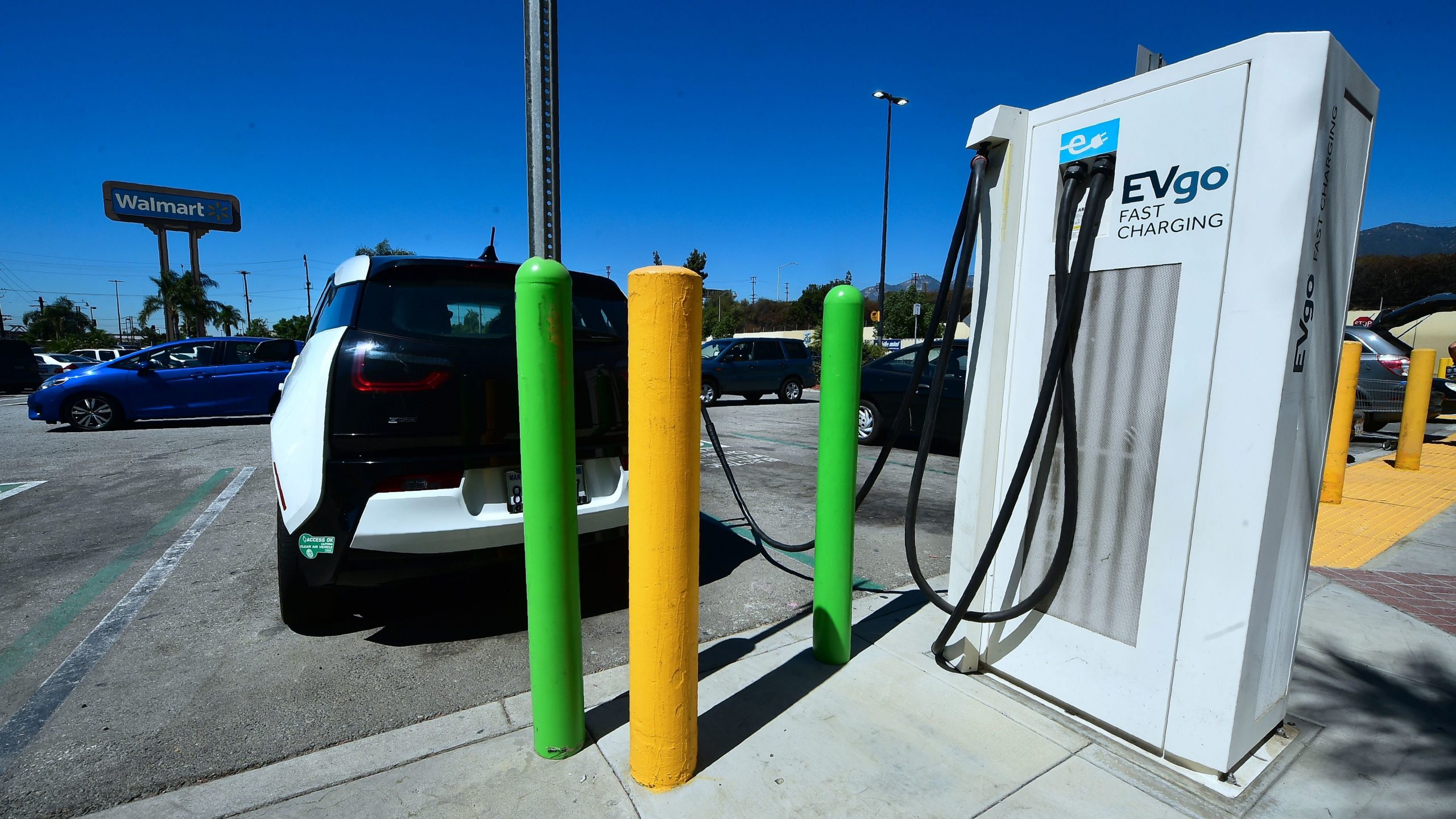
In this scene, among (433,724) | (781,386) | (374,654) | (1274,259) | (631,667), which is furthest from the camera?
(781,386)

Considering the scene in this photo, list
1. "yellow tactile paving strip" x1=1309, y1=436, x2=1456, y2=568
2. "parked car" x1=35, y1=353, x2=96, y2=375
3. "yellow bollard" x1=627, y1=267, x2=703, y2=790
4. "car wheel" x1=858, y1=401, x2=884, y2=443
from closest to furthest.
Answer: "yellow bollard" x1=627, y1=267, x2=703, y2=790 < "yellow tactile paving strip" x1=1309, y1=436, x2=1456, y2=568 < "car wheel" x1=858, y1=401, x2=884, y2=443 < "parked car" x1=35, y1=353, x2=96, y2=375

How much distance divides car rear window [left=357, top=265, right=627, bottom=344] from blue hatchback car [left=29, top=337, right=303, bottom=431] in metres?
8.26

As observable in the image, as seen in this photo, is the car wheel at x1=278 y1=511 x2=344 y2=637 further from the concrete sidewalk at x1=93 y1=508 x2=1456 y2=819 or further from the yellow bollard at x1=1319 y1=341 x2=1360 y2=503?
the yellow bollard at x1=1319 y1=341 x2=1360 y2=503

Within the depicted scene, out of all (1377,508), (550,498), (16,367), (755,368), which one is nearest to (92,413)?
(755,368)

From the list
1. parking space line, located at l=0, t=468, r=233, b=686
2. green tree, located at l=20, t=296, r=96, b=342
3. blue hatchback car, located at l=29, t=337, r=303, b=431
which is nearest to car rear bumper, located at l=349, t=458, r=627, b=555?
parking space line, located at l=0, t=468, r=233, b=686

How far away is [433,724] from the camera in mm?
2365

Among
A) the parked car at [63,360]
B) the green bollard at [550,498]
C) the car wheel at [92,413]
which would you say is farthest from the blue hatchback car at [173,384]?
the parked car at [63,360]

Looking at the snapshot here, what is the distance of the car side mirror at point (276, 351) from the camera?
10289 mm

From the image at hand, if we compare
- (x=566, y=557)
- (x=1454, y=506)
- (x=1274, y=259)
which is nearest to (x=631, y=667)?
(x=566, y=557)

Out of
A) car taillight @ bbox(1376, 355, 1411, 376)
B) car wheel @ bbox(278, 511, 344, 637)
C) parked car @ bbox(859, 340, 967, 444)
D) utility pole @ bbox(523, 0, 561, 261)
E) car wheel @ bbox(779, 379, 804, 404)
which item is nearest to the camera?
car wheel @ bbox(278, 511, 344, 637)

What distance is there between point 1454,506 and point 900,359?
17.0ft

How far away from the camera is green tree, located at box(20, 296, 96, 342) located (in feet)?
209

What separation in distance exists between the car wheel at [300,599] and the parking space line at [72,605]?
Answer: 97 cm

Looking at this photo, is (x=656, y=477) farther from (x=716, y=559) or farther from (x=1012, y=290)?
(x=716, y=559)
